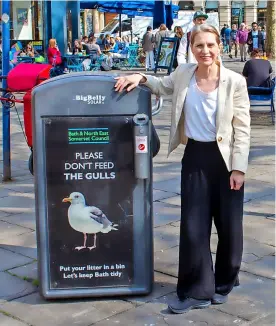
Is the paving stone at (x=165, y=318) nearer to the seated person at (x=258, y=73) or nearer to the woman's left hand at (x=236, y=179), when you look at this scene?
the woman's left hand at (x=236, y=179)

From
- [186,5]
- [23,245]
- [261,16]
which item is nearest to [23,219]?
[23,245]

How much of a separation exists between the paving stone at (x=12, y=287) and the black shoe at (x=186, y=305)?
3.29 feet

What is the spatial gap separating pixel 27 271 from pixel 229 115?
6.32ft

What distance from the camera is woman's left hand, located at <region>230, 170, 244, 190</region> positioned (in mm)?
3801

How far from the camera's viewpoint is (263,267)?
4.73 m

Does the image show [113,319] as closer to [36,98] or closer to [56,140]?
[56,140]

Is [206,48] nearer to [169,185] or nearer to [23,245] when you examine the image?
[23,245]

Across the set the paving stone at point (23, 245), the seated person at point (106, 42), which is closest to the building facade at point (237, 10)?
the seated person at point (106, 42)

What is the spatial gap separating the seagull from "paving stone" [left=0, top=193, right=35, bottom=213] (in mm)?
2255

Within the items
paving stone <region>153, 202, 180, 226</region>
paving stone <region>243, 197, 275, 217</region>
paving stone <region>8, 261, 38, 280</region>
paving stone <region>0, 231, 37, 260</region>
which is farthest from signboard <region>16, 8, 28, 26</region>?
paving stone <region>8, 261, 38, 280</region>

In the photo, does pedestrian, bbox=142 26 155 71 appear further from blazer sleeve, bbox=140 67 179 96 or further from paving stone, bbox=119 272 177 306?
blazer sleeve, bbox=140 67 179 96

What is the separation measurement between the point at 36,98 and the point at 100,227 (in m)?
0.89

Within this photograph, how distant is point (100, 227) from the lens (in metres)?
4.14

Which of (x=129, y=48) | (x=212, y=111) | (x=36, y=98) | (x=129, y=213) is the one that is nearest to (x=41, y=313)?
(x=129, y=213)
